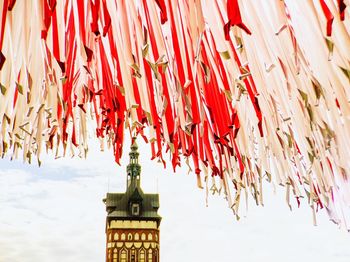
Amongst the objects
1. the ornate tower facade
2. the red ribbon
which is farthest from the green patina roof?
the red ribbon

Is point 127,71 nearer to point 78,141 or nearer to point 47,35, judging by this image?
point 47,35

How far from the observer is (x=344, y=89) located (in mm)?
1002

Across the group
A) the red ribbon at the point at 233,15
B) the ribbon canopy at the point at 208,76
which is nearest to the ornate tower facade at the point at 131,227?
the ribbon canopy at the point at 208,76

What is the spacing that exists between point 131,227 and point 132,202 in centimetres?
210

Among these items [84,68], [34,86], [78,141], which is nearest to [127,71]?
[84,68]

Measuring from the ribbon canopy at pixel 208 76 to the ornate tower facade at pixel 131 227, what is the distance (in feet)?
128

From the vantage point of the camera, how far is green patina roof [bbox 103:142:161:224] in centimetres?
4031

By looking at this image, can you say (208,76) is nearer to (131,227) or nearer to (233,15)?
(233,15)

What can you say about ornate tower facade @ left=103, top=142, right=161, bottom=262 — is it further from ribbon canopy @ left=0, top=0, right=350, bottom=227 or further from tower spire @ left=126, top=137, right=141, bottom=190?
ribbon canopy @ left=0, top=0, right=350, bottom=227

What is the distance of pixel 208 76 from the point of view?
97 centimetres

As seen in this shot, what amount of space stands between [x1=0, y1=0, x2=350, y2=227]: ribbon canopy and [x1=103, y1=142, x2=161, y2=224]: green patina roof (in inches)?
1524

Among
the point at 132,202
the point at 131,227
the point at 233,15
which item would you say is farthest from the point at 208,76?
the point at 131,227

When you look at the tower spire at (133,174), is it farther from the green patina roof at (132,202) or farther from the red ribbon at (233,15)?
the red ribbon at (233,15)

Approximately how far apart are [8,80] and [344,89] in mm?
676
